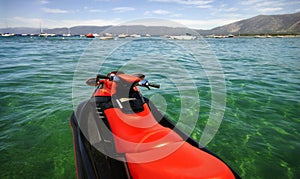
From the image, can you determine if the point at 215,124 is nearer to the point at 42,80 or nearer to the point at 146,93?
the point at 146,93

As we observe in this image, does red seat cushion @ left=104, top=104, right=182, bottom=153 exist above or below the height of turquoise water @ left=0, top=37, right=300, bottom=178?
above

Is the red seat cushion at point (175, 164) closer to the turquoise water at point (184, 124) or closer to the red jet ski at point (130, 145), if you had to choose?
the red jet ski at point (130, 145)

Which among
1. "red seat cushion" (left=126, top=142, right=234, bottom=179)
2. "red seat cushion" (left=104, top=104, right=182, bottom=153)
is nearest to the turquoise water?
"red seat cushion" (left=104, top=104, right=182, bottom=153)

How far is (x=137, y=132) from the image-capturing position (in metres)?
1.81

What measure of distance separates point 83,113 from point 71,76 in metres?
7.27

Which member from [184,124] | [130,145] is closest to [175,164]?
[130,145]

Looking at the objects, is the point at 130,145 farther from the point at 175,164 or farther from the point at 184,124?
the point at 184,124

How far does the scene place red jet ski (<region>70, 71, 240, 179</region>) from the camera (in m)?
1.28

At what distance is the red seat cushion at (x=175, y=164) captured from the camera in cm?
120

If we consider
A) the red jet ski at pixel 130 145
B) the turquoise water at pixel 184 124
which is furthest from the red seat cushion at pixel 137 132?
the turquoise water at pixel 184 124

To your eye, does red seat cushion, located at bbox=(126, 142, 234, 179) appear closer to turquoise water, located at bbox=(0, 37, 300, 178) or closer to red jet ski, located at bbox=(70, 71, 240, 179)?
red jet ski, located at bbox=(70, 71, 240, 179)

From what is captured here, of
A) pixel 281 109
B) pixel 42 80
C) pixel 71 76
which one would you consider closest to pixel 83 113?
pixel 281 109

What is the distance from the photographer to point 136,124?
1.92 metres

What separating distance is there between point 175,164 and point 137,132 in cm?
62
